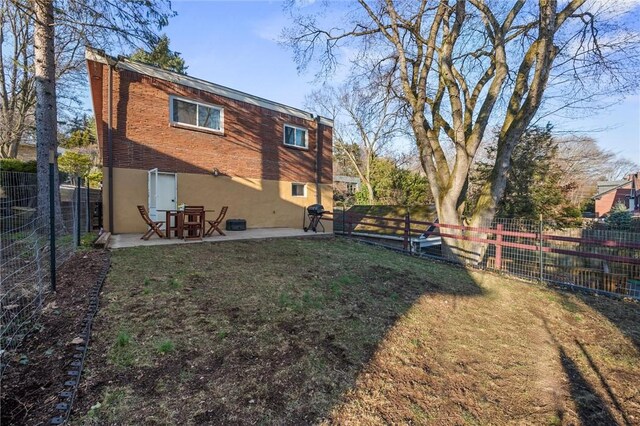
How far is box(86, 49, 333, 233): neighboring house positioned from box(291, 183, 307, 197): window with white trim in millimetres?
45

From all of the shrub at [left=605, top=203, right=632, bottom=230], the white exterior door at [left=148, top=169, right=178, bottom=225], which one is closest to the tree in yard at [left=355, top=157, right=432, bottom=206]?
the shrub at [left=605, top=203, right=632, bottom=230]

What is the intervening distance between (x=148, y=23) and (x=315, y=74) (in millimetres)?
5313

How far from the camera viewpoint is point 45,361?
2.51 meters

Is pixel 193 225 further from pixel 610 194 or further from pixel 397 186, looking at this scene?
pixel 610 194

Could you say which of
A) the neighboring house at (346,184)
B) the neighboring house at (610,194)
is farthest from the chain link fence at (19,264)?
the neighboring house at (610,194)

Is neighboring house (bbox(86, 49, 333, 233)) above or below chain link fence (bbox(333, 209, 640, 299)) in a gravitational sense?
above

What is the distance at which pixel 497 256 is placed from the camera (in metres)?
7.48

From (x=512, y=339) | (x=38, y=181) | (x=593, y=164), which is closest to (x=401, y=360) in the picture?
(x=512, y=339)

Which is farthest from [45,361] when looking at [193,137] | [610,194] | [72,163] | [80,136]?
[610,194]

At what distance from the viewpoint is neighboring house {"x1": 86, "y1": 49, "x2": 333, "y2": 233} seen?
877cm

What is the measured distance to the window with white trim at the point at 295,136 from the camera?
43.4 feet

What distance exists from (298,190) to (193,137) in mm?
5006

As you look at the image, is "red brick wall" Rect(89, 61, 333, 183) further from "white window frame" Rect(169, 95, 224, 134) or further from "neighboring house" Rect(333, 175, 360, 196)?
"neighboring house" Rect(333, 175, 360, 196)

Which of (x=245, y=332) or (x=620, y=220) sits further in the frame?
(x=620, y=220)
